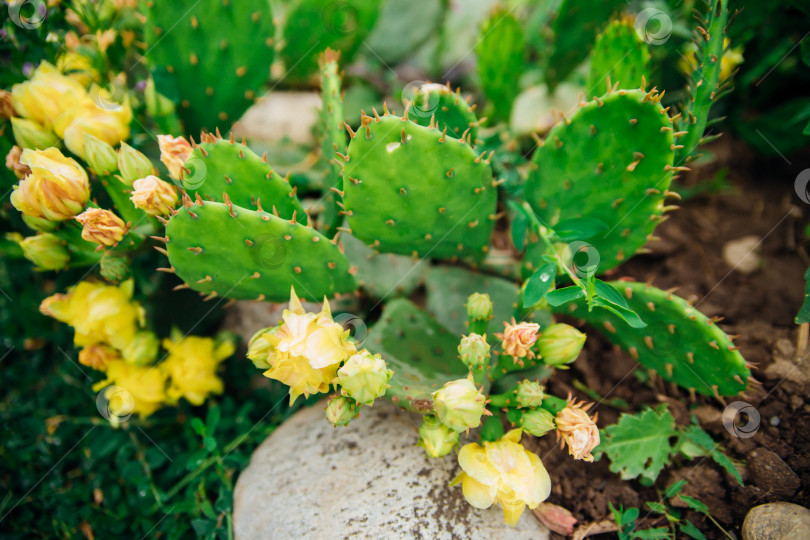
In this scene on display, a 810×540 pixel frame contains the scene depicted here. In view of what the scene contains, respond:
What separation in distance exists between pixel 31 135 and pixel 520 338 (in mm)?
1056

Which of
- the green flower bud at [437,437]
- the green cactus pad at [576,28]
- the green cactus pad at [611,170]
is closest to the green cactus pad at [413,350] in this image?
the green flower bud at [437,437]

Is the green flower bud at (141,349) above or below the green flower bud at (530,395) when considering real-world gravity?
below

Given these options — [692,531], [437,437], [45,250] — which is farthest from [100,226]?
[692,531]

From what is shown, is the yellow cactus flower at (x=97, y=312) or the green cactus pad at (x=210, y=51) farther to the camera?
the green cactus pad at (x=210, y=51)

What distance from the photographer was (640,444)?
1.07 meters

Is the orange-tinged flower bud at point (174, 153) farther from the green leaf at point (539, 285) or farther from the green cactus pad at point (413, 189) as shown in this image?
the green leaf at point (539, 285)

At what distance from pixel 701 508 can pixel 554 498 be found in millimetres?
268

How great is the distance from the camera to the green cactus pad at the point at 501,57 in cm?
146

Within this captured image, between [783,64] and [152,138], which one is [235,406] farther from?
[783,64]

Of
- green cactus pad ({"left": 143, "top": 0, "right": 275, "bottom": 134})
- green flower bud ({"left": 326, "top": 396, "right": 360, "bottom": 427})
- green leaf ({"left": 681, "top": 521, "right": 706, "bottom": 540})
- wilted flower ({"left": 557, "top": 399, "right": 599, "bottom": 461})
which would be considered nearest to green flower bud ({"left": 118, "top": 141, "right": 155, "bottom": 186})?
green cactus pad ({"left": 143, "top": 0, "right": 275, "bottom": 134})

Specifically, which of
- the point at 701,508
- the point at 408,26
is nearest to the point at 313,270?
the point at 701,508

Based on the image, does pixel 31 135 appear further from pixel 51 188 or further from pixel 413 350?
pixel 413 350

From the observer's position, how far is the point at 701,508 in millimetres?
995

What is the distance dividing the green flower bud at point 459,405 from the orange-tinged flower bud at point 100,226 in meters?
0.66
